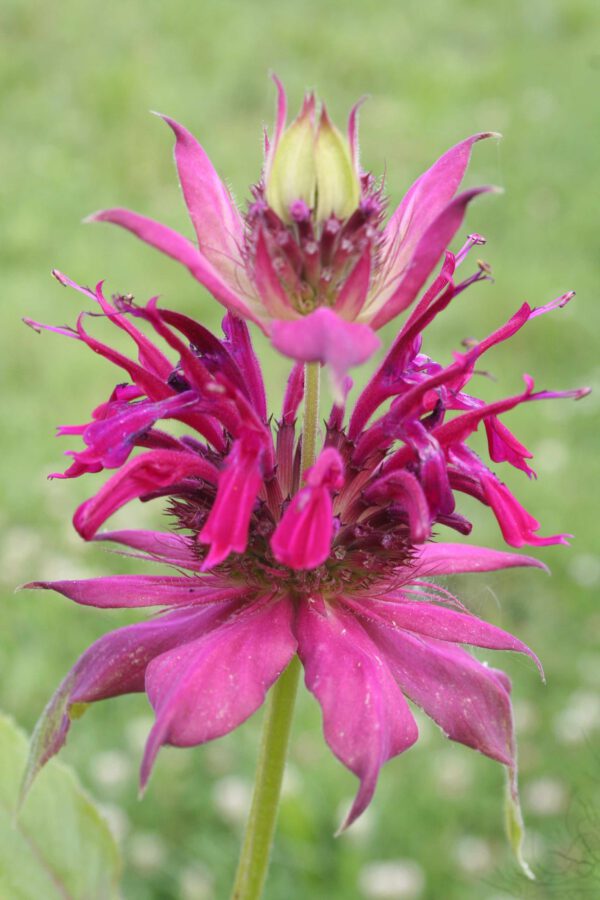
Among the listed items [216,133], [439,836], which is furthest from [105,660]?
[216,133]

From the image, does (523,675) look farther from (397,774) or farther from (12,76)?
(12,76)

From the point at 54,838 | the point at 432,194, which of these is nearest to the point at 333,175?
the point at 432,194

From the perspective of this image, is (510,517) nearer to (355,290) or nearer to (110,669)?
(355,290)

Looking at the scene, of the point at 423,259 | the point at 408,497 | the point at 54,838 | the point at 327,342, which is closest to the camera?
the point at 327,342

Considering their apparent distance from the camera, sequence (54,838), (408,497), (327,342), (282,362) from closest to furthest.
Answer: (327,342) < (408,497) < (54,838) < (282,362)

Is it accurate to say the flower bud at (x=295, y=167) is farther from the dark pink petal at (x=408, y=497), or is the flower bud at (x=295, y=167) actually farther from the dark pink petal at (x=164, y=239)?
the dark pink petal at (x=408, y=497)
